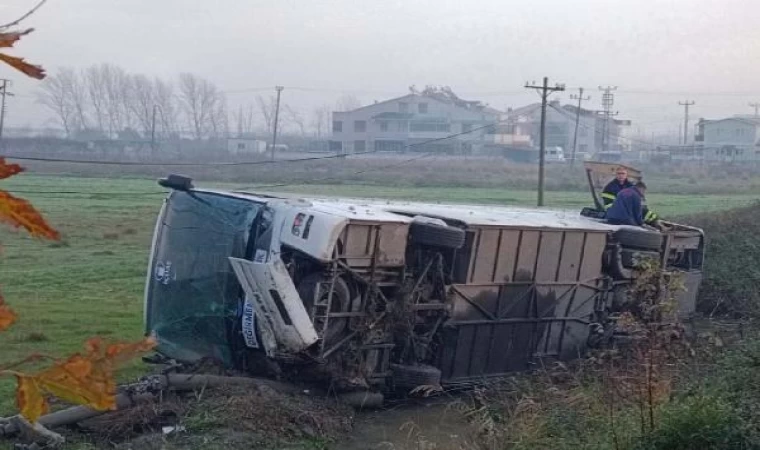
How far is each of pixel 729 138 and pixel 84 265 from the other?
85.8 m

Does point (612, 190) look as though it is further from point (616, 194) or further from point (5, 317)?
point (5, 317)

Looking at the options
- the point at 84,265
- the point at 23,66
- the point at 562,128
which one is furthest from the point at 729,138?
the point at 23,66

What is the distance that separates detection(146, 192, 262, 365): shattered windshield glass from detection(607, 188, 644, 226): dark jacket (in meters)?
5.01

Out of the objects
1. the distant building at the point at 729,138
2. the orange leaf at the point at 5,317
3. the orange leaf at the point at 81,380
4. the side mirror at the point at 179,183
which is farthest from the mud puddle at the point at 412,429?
the distant building at the point at 729,138

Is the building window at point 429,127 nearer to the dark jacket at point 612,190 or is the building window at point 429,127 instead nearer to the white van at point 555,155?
the white van at point 555,155

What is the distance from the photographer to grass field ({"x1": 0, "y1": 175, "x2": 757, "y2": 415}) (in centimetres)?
1278

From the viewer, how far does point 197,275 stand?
10.1 m

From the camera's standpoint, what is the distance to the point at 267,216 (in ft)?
31.0

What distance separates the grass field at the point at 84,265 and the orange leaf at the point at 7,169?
0.57m

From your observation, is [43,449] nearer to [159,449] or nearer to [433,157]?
[159,449]

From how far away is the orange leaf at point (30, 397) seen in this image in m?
2.17

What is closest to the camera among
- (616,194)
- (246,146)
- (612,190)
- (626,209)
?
(626,209)

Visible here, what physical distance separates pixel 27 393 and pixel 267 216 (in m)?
7.29

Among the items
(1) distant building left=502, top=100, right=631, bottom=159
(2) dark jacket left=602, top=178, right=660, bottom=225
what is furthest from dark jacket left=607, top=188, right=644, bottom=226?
(1) distant building left=502, top=100, right=631, bottom=159
